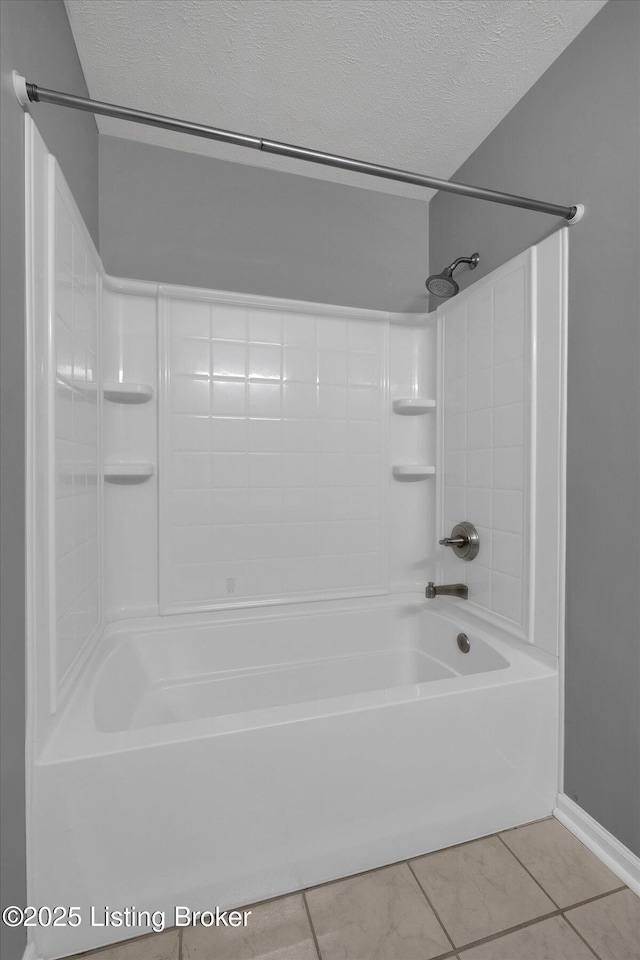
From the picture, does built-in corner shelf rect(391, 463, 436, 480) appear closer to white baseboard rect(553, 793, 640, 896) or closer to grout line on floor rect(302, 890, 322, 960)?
white baseboard rect(553, 793, 640, 896)

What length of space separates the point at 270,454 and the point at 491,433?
95 centimetres

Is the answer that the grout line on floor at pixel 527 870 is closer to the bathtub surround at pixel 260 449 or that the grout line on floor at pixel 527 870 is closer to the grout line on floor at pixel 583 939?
the grout line on floor at pixel 583 939

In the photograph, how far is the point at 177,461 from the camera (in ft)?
6.47

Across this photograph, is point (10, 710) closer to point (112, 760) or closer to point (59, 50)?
A: point (112, 760)

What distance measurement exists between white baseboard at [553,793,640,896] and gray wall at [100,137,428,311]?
2127 millimetres

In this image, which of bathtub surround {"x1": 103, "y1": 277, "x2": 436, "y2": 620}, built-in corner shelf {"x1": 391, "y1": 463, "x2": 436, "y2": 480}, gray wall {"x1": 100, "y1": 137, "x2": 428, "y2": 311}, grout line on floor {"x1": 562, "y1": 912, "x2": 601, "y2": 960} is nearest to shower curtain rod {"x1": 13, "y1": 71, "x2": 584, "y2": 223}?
gray wall {"x1": 100, "y1": 137, "x2": 428, "y2": 311}

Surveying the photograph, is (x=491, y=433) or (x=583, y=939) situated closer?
(x=583, y=939)

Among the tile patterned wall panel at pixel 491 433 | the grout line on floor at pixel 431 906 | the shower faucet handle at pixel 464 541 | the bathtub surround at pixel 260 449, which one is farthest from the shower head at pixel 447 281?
the grout line on floor at pixel 431 906

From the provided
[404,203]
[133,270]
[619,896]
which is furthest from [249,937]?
[404,203]

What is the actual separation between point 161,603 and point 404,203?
7.29 ft

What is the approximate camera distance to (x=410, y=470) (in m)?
2.17

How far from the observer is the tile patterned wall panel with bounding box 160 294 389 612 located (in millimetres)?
1976

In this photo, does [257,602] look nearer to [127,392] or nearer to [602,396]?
[127,392]

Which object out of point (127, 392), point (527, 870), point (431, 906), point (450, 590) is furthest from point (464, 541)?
point (127, 392)
